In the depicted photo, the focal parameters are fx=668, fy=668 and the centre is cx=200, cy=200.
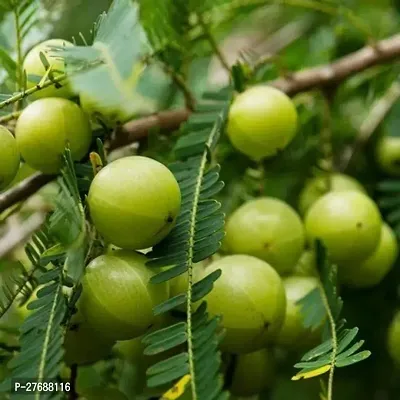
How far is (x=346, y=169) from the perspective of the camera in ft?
2.89

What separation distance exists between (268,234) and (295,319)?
8 cm

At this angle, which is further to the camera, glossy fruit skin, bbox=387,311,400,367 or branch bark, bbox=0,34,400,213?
glossy fruit skin, bbox=387,311,400,367

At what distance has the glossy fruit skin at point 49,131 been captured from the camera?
494 millimetres

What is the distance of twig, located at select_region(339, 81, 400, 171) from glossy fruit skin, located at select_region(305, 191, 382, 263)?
0.24m

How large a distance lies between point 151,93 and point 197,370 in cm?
17

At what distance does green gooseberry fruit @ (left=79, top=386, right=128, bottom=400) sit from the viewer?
52 cm

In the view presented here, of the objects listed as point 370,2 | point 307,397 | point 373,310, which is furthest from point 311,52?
point 307,397

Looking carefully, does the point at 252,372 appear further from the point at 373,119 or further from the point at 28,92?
the point at 373,119

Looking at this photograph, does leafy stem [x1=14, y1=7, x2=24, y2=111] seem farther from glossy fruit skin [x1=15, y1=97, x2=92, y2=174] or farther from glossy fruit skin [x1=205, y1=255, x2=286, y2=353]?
glossy fruit skin [x1=205, y1=255, x2=286, y2=353]

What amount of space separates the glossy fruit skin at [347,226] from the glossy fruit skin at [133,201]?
0.23m

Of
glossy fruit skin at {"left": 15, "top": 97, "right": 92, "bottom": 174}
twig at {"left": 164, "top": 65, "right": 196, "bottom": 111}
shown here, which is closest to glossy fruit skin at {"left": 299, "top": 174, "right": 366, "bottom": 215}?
twig at {"left": 164, "top": 65, "right": 196, "bottom": 111}

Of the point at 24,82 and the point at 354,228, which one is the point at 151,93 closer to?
the point at 24,82

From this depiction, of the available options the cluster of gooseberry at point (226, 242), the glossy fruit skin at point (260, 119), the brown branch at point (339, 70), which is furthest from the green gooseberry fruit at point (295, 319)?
the brown branch at point (339, 70)

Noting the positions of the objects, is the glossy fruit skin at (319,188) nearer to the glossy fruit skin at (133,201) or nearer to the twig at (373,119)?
the twig at (373,119)
